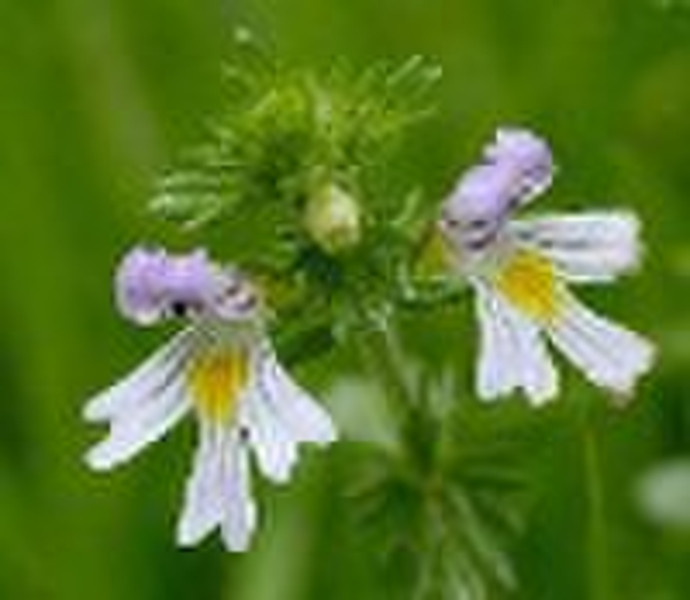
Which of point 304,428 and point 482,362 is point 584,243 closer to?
point 482,362

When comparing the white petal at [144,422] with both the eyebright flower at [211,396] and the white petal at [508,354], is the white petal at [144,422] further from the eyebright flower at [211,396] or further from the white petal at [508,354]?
the white petal at [508,354]

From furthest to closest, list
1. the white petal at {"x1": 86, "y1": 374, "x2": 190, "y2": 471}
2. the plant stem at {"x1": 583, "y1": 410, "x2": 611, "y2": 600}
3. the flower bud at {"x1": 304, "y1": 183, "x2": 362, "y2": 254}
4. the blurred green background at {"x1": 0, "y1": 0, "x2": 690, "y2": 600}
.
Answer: the blurred green background at {"x1": 0, "y1": 0, "x2": 690, "y2": 600}, the plant stem at {"x1": 583, "y1": 410, "x2": 611, "y2": 600}, the white petal at {"x1": 86, "y1": 374, "x2": 190, "y2": 471}, the flower bud at {"x1": 304, "y1": 183, "x2": 362, "y2": 254}

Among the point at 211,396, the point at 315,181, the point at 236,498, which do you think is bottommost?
the point at 236,498

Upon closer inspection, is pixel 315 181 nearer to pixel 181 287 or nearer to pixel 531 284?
pixel 181 287

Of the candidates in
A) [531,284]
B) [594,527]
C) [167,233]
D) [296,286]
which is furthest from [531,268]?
[167,233]

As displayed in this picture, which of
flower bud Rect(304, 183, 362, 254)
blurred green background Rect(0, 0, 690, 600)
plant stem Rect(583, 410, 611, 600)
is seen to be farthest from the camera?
blurred green background Rect(0, 0, 690, 600)

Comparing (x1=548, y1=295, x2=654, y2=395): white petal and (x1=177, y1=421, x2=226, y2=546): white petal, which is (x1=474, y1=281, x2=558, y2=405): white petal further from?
(x1=177, y1=421, x2=226, y2=546): white petal

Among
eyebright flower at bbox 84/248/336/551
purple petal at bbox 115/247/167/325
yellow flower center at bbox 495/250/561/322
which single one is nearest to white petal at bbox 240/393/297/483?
eyebright flower at bbox 84/248/336/551
